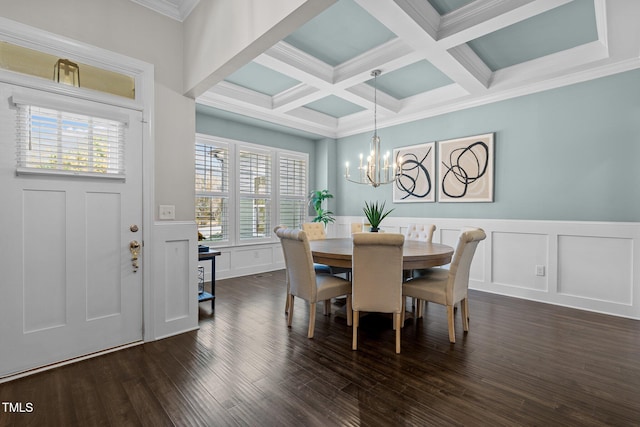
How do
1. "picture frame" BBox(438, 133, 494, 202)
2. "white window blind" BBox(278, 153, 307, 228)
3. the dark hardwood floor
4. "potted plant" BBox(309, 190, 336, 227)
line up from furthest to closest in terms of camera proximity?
"potted plant" BBox(309, 190, 336, 227) < "white window blind" BBox(278, 153, 307, 228) < "picture frame" BBox(438, 133, 494, 202) < the dark hardwood floor

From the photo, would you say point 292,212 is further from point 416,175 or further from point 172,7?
point 172,7

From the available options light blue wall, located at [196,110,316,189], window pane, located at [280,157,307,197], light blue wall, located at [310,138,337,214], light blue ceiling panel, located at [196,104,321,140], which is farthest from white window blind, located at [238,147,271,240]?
light blue wall, located at [310,138,337,214]

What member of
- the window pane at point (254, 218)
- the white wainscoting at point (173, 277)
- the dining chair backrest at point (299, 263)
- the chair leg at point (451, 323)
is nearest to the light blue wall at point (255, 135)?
the window pane at point (254, 218)

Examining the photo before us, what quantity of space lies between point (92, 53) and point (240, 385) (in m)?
2.74

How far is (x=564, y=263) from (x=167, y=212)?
461 centimetres

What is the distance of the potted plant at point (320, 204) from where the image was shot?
6.20 metres

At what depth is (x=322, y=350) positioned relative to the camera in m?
2.51

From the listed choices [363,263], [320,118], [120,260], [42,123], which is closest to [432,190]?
[320,118]

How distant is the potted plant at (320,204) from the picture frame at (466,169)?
229 cm

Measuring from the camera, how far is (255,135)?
559cm

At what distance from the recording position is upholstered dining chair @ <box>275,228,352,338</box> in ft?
9.07

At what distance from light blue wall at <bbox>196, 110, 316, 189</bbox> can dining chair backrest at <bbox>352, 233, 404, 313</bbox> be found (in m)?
3.66

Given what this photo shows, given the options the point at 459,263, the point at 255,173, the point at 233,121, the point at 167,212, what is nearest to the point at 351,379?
the point at 459,263

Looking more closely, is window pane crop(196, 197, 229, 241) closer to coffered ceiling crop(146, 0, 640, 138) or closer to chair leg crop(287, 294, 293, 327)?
coffered ceiling crop(146, 0, 640, 138)
